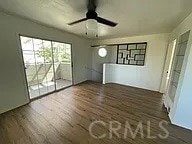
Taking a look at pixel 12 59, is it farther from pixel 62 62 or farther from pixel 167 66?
pixel 167 66

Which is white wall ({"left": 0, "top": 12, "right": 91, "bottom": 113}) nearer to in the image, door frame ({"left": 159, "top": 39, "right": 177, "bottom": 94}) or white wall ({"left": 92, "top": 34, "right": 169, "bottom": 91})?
white wall ({"left": 92, "top": 34, "right": 169, "bottom": 91})

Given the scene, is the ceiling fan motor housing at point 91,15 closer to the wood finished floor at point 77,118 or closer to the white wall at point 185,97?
the white wall at point 185,97

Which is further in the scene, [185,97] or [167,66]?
[167,66]

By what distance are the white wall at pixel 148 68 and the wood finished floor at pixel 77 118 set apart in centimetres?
106

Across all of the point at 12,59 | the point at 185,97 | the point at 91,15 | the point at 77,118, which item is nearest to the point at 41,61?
the point at 12,59

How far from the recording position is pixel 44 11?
7.16 feet

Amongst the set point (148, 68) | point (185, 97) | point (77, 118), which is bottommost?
point (77, 118)

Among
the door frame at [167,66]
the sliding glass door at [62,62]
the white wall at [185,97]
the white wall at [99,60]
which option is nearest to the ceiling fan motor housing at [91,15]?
the white wall at [185,97]

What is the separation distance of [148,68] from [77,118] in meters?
3.44

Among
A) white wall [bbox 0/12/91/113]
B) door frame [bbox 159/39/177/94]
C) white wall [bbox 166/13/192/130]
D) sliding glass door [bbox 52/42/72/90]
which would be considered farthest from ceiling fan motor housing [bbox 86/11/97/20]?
door frame [bbox 159/39/177/94]

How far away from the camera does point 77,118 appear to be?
229 centimetres

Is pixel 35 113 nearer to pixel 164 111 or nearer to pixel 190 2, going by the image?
pixel 164 111

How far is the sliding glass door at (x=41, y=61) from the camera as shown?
3.08 meters

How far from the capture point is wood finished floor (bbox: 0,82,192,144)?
1733 mm
